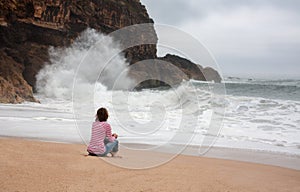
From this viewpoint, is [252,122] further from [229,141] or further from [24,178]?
[24,178]

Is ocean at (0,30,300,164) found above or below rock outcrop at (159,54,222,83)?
below

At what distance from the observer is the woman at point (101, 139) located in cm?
555

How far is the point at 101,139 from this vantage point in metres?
5.59

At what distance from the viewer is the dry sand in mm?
3912

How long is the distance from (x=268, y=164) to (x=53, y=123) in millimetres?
6431

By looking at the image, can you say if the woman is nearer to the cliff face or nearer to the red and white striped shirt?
the red and white striped shirt

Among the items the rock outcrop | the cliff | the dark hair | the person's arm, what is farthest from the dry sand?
the cliff

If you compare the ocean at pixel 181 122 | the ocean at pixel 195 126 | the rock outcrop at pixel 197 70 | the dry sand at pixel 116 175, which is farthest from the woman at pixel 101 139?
the rock outcrop at pixel 197 70

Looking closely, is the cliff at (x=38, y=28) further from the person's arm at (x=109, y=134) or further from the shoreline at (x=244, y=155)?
the person's arm at (x=109, y=134)

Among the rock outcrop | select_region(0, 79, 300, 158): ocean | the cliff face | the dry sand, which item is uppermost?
the cliff face

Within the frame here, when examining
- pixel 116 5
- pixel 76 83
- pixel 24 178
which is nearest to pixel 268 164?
pixel 24 178

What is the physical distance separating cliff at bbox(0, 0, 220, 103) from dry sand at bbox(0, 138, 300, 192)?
49.3 ft

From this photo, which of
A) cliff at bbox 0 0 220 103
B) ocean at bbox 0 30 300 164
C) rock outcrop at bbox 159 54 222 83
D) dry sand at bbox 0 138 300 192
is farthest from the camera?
cliff at bbox 0 0 220 103

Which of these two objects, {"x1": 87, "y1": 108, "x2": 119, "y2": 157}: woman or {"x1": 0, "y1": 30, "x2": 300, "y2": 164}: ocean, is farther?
{"x1": 0, "y1": 30, "x2": 300, "y2": 164}: ocean
